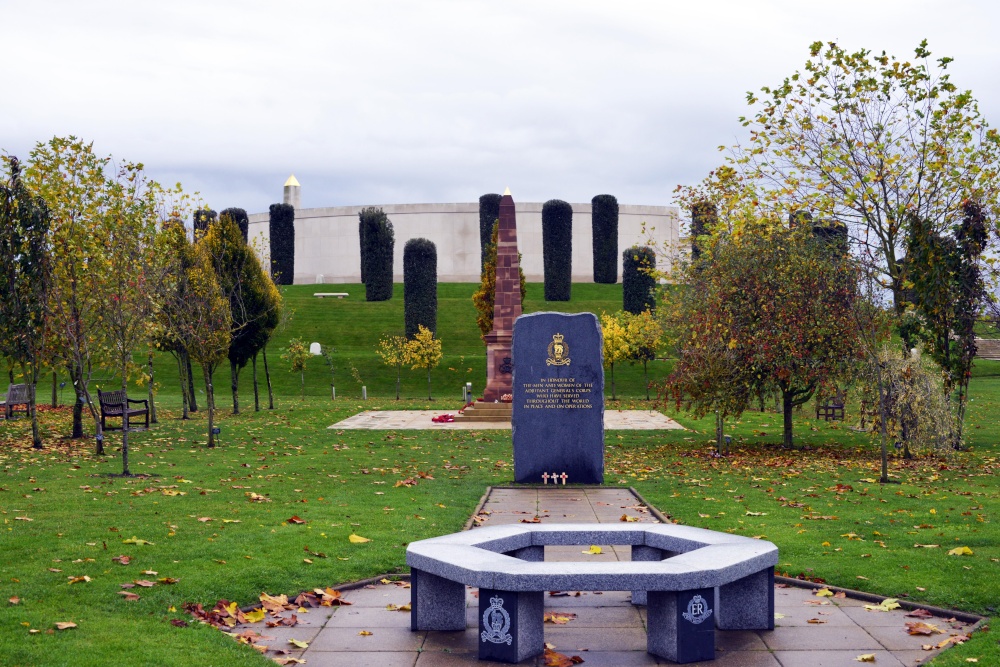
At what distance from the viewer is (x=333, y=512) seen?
11469 millimetres

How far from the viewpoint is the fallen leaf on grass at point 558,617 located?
7.16 metres

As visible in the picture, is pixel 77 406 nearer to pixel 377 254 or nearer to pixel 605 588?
pixel 605 588

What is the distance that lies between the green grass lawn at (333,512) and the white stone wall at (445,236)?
2265 inches

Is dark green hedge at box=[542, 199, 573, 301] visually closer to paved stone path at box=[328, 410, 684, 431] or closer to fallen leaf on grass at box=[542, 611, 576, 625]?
paved stone path at box=[328, 410, 684, 431]

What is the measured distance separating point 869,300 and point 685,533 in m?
8.94

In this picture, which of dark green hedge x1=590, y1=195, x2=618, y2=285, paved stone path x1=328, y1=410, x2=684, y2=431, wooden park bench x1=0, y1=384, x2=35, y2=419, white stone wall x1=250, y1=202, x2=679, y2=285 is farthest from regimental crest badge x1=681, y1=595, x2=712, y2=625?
white stone wall x1=250, y1=202, x2=679, y2=285

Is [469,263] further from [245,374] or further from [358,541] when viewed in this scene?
[358,541]

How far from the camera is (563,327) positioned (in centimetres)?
1436

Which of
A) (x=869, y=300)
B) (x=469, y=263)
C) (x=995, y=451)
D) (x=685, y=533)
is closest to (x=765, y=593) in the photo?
(x=685, y=533)

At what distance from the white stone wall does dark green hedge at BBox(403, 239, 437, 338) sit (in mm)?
30916

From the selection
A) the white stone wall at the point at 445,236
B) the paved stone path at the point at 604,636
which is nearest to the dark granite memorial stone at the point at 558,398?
the paved stone path at the point at 604,636

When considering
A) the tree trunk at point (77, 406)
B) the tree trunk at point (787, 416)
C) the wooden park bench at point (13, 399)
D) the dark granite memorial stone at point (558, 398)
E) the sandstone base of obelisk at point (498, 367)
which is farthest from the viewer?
the sandstone base of obelisk at point (498, 367)

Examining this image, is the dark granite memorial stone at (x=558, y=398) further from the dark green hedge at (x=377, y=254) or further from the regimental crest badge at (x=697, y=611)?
the dark green hedge at (x=377, y=254)

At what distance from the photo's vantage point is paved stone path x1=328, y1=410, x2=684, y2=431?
993 inches
